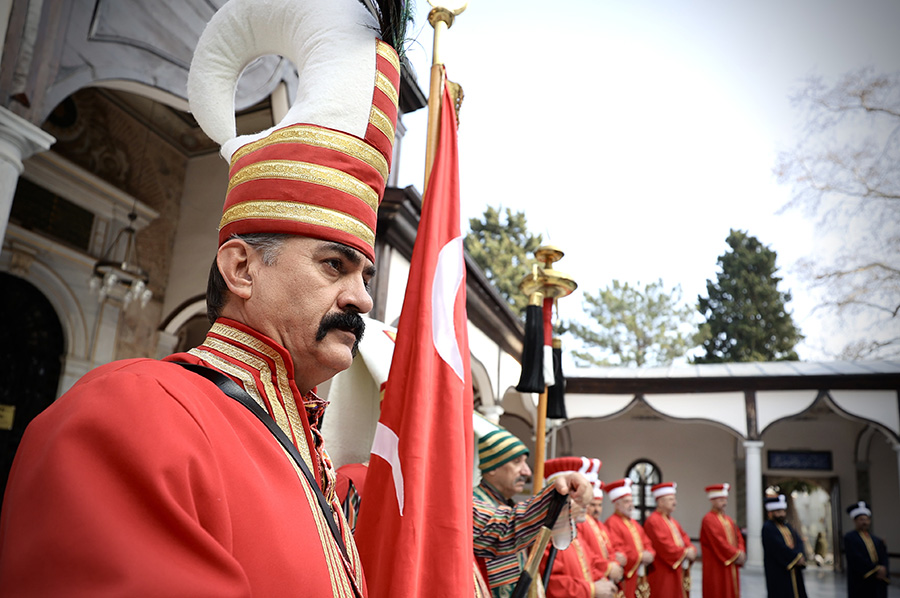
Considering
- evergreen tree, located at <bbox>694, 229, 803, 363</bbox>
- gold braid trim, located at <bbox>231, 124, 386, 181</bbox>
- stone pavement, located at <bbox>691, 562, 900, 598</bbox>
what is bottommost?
stone pavement, located at <bbox>691, 562, 900, 598</bbox>

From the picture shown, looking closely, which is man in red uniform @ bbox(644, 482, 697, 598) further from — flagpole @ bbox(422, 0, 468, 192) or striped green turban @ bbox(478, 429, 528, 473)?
flagpole @ bbox(422, 0, 468, 192)

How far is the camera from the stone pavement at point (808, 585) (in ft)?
40.0

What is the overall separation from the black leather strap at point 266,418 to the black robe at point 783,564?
33.5ft

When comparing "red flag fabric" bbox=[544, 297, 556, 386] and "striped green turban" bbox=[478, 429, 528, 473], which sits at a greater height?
"red flag fabric" bbox=[544, 297, 556, 386]

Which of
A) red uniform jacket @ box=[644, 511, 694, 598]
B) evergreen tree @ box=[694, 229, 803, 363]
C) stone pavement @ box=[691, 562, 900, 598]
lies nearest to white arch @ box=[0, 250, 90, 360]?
red uniform jacket @ box=[644, 511, 694, 598]

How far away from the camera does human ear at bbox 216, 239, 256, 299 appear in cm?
128

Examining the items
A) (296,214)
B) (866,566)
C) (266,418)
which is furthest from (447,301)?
(866,566)

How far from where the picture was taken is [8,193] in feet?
11.7

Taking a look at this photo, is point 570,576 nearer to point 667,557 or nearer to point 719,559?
point 667,557

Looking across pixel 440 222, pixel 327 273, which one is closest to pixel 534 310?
pixel 440 222

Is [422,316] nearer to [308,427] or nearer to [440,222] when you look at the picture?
[440,222]

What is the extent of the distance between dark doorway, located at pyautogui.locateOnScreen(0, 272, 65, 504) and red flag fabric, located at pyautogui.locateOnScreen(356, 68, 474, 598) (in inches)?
247

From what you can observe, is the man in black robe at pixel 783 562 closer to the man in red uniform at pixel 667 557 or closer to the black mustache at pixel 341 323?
the man in red uniform at pixel 667 557

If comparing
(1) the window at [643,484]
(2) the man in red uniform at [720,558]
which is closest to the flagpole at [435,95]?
(2) the man in red uniform at [720,558]
